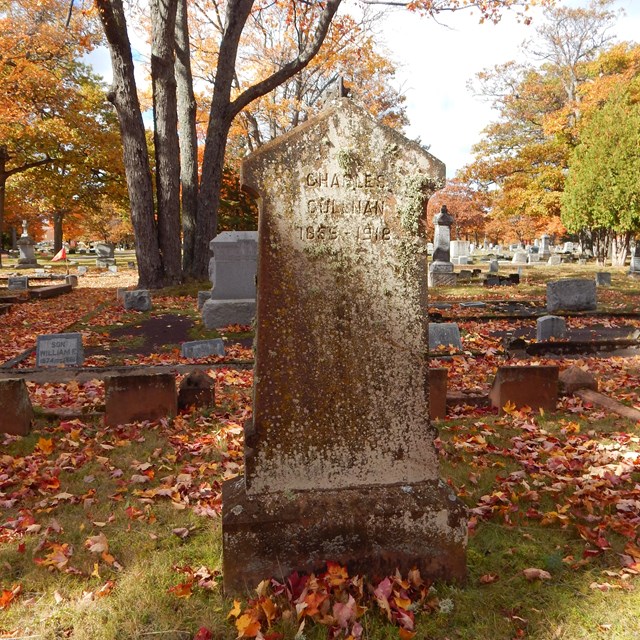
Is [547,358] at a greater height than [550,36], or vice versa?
[550,36]

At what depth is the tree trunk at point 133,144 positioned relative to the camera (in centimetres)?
1400

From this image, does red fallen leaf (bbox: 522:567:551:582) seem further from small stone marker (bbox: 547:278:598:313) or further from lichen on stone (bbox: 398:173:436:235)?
small stone marker (bbox: 547:278:598:313)

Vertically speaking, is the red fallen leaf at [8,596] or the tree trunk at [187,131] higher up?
the tree trunk at [187,131]

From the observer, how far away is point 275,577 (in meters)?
2.73

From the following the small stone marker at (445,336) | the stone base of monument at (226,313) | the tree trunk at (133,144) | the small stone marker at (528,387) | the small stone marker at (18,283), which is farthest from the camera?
the small stone marker at (18,283)

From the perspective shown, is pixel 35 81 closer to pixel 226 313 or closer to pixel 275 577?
pixel 226 313

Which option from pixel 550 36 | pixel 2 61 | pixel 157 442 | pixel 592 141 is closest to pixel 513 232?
pixel 550 36

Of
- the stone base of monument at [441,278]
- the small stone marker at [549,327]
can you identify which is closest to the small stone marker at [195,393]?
the small stone marker at [549,327]

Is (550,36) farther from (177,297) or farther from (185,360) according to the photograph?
(185,360)

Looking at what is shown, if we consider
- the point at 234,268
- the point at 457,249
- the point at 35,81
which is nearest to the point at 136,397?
the point at 234,268

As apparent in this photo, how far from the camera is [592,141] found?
86.3ft

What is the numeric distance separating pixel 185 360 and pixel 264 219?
221 inches

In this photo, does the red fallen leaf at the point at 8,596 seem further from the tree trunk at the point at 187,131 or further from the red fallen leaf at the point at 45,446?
the tree trunk at the point at 187,131

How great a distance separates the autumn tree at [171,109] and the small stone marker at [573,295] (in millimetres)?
9200
